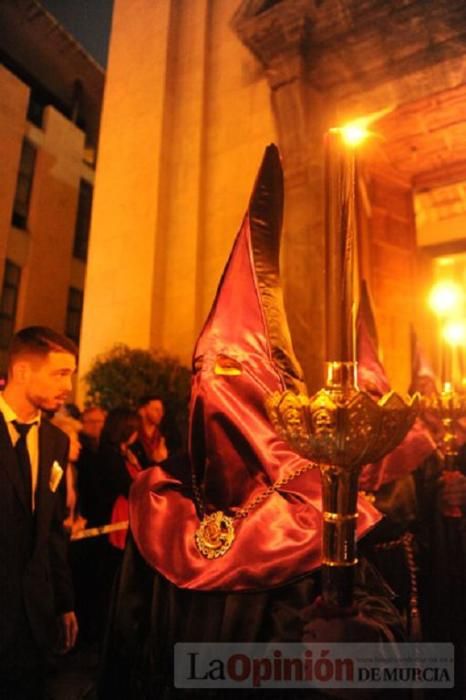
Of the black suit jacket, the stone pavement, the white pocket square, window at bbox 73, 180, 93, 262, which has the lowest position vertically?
the stone pavement

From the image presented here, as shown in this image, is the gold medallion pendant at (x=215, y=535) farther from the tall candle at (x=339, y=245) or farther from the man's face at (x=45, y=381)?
the man's face at (x=45, y=381)

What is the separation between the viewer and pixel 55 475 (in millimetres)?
1976

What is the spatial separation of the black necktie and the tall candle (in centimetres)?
135

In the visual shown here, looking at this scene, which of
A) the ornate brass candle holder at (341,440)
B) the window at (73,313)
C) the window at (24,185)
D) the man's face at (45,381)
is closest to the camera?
the ornate brass candle holder at (341,440)

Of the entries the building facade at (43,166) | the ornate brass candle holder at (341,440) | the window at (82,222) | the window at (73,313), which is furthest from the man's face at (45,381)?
the window at (82,222)

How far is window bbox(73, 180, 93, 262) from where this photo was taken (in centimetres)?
1480

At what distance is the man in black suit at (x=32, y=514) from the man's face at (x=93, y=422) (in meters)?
2.91

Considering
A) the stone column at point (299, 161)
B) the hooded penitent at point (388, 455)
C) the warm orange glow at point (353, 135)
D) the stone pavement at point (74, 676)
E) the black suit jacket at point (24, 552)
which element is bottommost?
the stone pavement at point (74, 676)

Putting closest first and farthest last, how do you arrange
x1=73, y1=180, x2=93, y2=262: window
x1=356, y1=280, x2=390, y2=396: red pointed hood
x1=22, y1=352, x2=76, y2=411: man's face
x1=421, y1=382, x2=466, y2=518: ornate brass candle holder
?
1. x1=22, y1=352, x2=76, y2=411: man's face
2. x1=421, y1=382, x2=466, y2=518: ornate brass candle holder
3. x1=356, y1=280, x2=390, y2=396: red pointed hood
4. x1=73, y1=180, x2=93, y2=262: window

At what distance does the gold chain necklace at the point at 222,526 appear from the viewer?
4.50ft

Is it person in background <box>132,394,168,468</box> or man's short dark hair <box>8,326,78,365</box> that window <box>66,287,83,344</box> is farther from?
man's short dark hair <box>8,326,78,365</box>

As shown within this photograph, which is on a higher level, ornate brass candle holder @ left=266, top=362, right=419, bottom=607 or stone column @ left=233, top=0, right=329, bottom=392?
stone column @ left=233, top=0, right=329, bottom=392

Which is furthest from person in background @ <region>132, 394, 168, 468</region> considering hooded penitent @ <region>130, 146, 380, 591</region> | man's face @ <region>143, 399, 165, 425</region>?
hooded penitent @ <region>130, 146, 380, 591</region>

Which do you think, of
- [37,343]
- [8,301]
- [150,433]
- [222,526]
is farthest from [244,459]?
[8,301]
